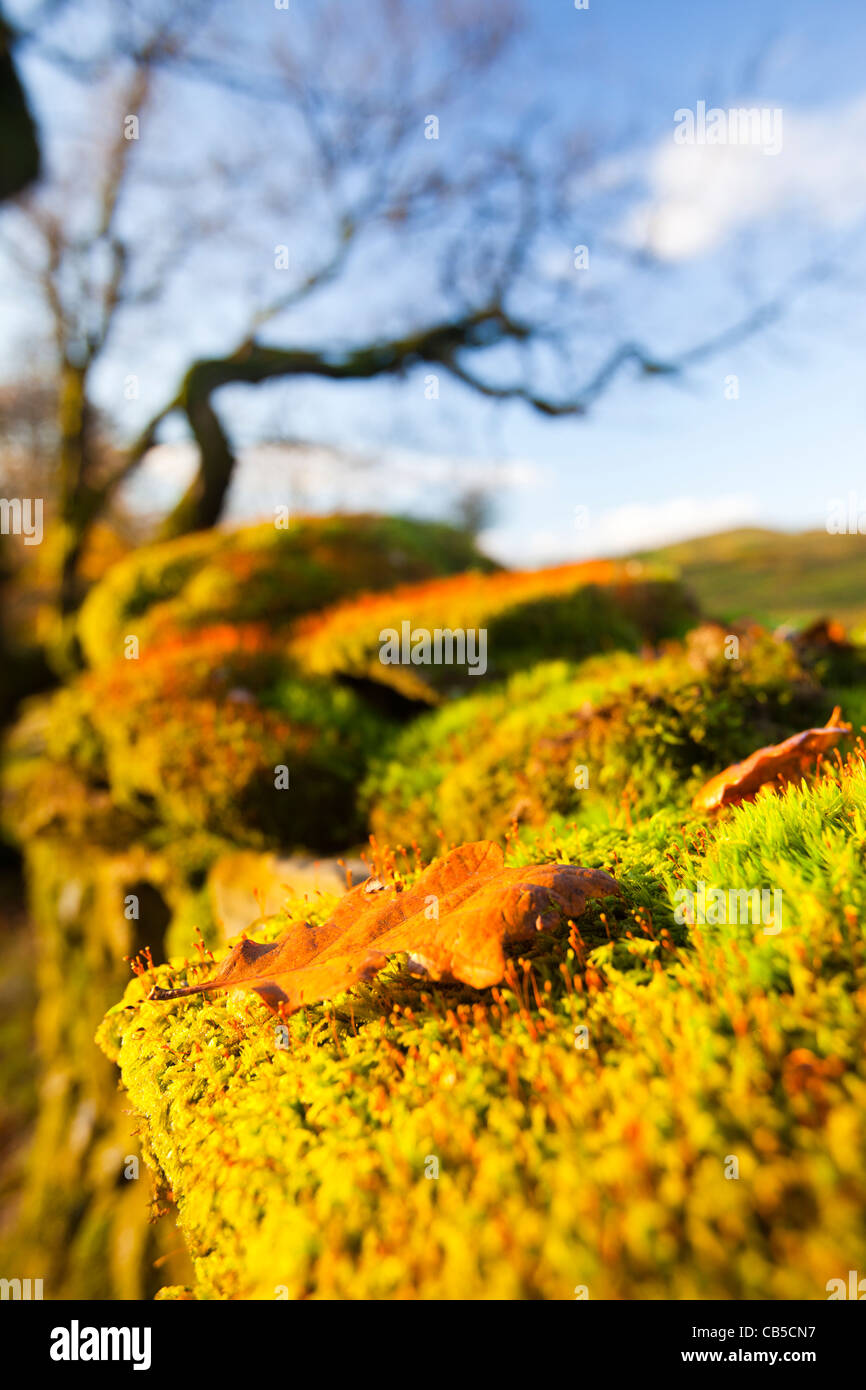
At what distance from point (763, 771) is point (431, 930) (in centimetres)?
170

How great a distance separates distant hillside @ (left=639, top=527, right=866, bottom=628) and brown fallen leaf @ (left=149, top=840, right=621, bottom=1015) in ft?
29.7

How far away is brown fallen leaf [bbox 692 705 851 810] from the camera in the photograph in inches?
120

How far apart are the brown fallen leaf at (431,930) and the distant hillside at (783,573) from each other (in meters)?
9.05

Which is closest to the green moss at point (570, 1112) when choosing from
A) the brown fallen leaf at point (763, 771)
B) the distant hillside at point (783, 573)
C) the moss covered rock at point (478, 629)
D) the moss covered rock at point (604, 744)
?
the brown fallen leaf at point (763, 771)

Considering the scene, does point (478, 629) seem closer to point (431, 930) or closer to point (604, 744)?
point (604, 744)

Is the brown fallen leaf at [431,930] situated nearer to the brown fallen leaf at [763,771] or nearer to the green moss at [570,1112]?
the green moss at [570,1112]

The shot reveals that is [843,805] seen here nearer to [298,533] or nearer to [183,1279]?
[183,1279]

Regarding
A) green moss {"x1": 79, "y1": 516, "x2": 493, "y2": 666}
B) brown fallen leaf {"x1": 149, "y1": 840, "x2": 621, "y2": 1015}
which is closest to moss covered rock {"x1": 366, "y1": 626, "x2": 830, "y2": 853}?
brown fallen leaf {"x1": 149, "y1": 840, "x2": 621, "y2": 1015}

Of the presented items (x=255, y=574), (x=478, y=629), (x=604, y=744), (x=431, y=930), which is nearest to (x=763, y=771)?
(x=604, y=744)

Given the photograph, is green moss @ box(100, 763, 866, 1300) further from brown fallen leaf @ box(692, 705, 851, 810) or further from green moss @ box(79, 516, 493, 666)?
green moss @ box(79, 516, 493, 666)

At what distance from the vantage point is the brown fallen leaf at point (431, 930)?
2.14m
